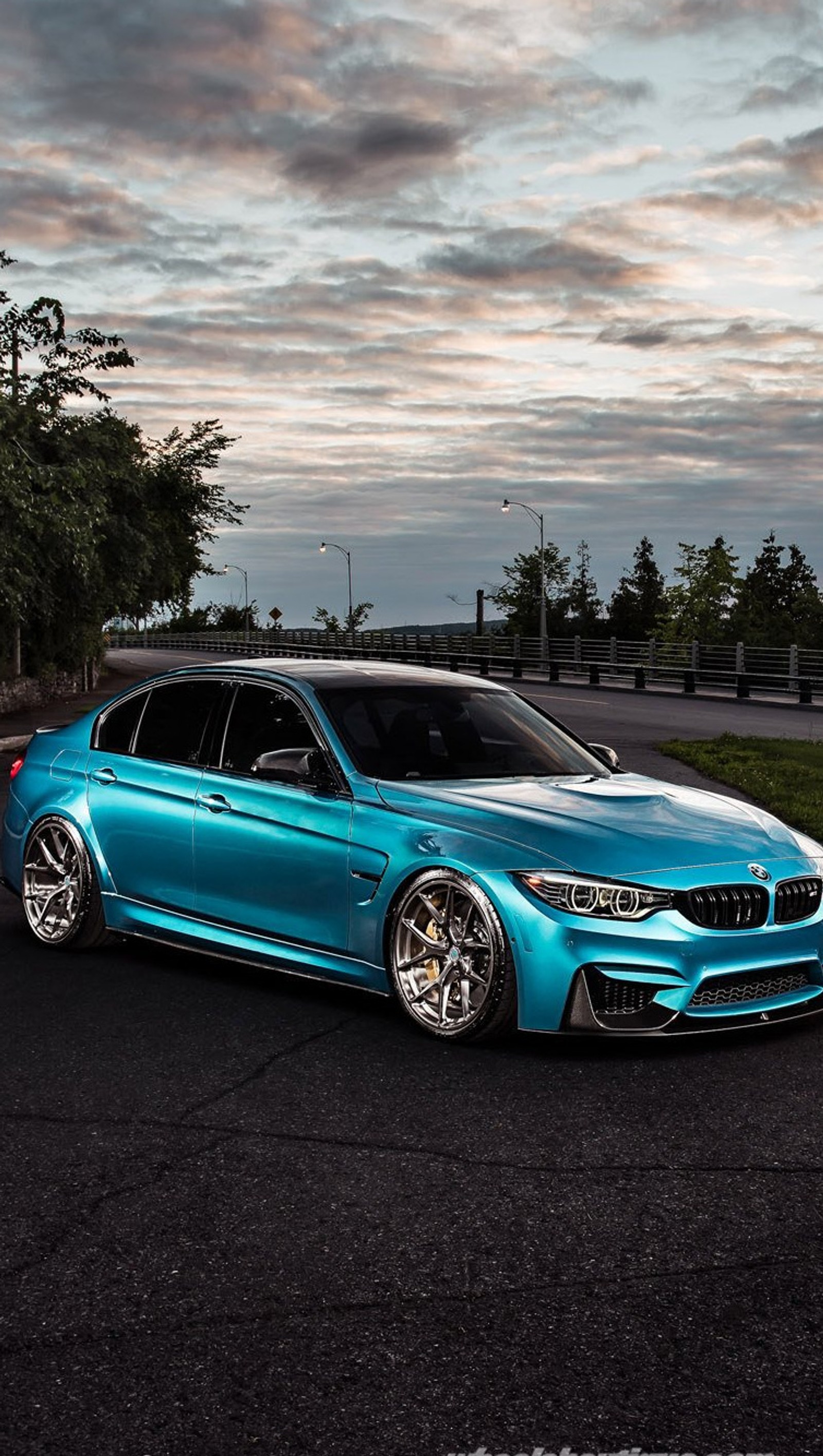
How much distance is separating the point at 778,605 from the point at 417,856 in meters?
143

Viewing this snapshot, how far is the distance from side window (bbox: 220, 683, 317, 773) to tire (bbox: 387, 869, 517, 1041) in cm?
121

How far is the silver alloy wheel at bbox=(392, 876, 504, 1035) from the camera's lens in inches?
249

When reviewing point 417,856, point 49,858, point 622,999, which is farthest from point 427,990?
point 49,858

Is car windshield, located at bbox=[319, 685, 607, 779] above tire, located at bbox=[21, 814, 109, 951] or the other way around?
above

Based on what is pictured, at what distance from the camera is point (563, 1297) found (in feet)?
13.0

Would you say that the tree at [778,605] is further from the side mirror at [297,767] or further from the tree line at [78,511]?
the side mirror at [297,767]

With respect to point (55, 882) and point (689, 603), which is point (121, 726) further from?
point (689, 603)

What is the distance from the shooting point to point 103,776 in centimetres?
841

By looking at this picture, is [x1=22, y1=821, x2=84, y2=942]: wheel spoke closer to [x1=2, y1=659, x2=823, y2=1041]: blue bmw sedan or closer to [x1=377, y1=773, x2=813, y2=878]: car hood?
[x1=2, y1=659, x2=823, y2=1041]: blue bmw sedan

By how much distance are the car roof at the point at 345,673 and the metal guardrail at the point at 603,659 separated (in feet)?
112

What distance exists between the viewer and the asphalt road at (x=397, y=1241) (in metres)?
3.38

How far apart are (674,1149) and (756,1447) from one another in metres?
1.96

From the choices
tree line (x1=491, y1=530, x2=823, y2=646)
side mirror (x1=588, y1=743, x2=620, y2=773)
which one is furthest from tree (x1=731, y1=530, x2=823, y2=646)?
side mirror (x1=588, y1=743, x2=620, y2=773)

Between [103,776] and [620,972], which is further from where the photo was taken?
[103,776]
